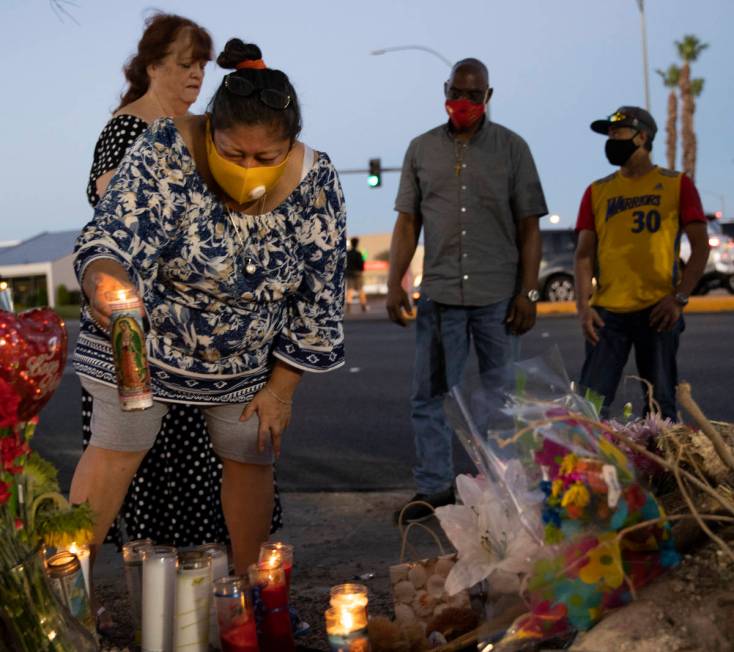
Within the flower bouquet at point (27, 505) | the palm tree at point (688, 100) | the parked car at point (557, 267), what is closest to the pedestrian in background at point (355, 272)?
the parked car at point (557, 267)

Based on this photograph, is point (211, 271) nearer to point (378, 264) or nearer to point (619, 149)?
point (619, 149)

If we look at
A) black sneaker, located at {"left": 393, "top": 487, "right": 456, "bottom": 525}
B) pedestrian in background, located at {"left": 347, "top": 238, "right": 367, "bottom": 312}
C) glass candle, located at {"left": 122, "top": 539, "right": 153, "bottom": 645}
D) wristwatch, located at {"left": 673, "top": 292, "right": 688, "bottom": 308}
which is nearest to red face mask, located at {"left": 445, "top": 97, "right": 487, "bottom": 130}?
wristwatch, located at {"left": 673, "top": 292, "right": 688, "bottom": 308}

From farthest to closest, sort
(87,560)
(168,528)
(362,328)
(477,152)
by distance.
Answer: (362,328)
(477,152)
(168,528)
(87,560)

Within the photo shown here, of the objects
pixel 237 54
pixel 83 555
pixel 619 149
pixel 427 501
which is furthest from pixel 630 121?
pixel 83 555

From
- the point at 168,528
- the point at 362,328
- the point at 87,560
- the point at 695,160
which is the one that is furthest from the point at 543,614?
the point at 695,160

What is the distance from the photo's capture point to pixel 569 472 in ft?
8.17

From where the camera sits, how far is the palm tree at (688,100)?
42.7 m

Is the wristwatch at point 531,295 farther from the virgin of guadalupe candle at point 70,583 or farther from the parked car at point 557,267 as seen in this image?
the parked car at point 557,267

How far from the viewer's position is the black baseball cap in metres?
5.40

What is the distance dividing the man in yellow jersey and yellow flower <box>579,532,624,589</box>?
2839 mm

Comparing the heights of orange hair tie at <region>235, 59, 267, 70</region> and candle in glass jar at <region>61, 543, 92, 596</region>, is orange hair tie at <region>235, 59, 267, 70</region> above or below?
above

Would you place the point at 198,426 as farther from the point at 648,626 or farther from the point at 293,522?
the point at 648,626

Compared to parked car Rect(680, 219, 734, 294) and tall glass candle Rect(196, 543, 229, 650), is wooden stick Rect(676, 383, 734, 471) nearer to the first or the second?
tall glass candle Rect(196, 543, 229, 650)

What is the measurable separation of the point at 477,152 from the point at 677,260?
110 cm
